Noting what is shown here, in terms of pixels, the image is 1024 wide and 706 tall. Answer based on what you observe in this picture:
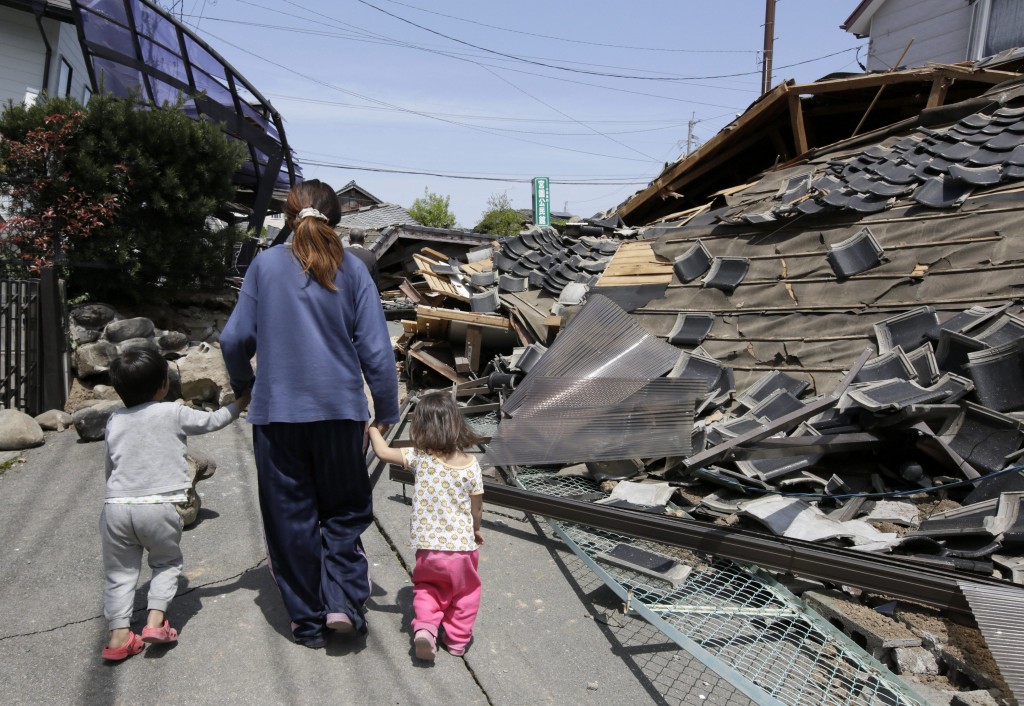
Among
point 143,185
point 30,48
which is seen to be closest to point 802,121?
point 143,185

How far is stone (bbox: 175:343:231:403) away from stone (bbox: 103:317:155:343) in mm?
608

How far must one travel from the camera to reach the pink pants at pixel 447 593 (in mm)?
2707

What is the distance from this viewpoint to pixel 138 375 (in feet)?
8.68

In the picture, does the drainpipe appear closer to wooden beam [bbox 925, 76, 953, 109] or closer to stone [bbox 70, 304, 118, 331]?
stone [bbox 70, 304, 118, 331]

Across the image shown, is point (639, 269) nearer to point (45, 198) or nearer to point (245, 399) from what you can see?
point (245, 399)

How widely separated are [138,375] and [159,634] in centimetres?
98

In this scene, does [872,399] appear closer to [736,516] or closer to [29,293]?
[736,516]

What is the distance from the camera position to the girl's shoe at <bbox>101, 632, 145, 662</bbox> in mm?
2535

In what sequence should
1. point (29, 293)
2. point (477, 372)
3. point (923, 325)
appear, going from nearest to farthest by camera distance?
point (923, 325), point (29, 293), point (477, 372)

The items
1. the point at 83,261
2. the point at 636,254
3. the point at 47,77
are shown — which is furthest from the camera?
the point at 47,77

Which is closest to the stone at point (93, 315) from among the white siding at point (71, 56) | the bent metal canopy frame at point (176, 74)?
the bent metal canopy frame at point (176, 74)

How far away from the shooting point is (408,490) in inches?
191

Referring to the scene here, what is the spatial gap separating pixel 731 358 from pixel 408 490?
271 cm

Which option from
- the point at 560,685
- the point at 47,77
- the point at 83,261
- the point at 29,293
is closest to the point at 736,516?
the point at 560,685
